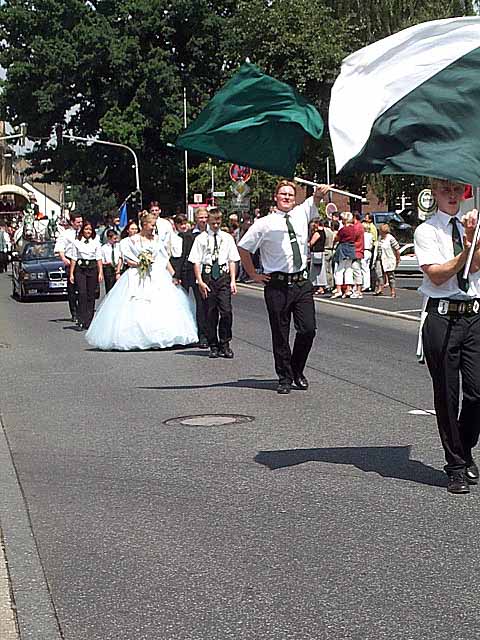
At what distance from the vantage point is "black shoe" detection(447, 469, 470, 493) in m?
7.76

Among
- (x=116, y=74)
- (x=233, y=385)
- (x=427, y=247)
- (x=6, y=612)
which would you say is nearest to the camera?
(x=6, y=612)

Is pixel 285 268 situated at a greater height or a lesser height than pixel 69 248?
greater

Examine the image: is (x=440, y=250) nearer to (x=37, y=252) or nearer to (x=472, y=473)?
(x=472, y=473)

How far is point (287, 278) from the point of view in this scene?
1260 cm

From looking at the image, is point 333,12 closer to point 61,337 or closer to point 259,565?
point 61,337

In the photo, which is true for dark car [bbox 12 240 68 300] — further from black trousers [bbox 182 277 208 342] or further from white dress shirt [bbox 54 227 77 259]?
black trousers [bbox 182 277 208 342]

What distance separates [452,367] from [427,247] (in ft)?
2.43

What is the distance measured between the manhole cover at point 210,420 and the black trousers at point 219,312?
5.25 metres

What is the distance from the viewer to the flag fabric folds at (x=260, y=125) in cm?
947

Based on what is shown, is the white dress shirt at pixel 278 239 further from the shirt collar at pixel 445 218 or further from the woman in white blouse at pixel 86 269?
the woman in white blouse at pixel 86 269

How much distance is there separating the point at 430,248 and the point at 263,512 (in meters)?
1.83

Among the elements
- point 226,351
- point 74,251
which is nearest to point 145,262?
point 226,351

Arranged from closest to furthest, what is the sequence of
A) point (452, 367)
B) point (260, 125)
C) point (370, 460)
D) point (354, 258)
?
point (452, 367) → point (370, 460) → point (260, 125) → point (354, 258)

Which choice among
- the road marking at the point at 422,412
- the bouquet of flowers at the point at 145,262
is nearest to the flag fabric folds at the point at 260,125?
the road marking at the point at 422,412
